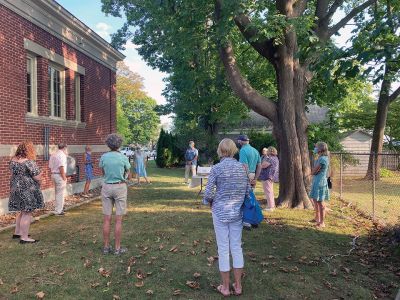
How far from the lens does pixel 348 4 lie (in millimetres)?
16422

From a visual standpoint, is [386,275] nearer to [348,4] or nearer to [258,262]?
[258,262]

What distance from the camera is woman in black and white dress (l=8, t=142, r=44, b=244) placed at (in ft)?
23.0

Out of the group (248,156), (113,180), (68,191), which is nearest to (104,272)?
(113,180)

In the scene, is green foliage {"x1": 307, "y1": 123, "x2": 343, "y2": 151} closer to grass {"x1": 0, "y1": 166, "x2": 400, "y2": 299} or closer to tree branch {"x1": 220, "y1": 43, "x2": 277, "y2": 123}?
tree branch {"x1": 220, "y1": 43, "x2": 277, "y2": 123}

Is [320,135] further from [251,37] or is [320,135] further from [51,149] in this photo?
[51,149]

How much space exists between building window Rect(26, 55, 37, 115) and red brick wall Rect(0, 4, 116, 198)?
0.24m

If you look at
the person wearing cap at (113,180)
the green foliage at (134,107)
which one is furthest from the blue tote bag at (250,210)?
the green foliage at (134,107)

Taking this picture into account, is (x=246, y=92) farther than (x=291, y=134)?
Yes

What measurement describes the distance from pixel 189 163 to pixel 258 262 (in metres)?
11.8

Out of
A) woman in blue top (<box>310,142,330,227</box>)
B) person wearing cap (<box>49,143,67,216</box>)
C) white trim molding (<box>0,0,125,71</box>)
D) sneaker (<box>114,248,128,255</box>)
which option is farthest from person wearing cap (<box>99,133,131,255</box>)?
white trim molding (<box>0,0,125,71</box>)

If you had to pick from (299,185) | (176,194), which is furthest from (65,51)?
(299,185)

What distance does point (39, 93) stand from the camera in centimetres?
1209

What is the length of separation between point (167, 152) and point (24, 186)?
25.4 metres

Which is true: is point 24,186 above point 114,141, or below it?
below
